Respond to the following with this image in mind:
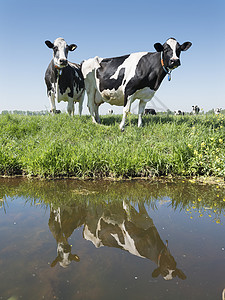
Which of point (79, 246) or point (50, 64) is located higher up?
point (50, 64)

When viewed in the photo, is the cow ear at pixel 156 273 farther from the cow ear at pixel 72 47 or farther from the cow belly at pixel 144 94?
the cow ear at pixel 72 47

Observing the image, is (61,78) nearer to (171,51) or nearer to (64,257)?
(171,51)

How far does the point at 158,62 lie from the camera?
5.89 metres

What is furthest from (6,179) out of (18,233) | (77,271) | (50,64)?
(50,64)

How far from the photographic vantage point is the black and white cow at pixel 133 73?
5.71 meters

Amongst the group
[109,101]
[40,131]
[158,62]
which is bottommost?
[40,131]

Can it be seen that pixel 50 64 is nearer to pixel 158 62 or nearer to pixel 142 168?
pixel 158 62

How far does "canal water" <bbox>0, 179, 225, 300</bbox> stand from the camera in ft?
4.38

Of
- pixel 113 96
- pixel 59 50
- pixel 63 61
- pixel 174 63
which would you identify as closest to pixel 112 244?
pixel 174 63

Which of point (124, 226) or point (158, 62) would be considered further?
point (158, 62)

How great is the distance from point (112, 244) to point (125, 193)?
125cm

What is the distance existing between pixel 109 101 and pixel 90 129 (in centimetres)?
145

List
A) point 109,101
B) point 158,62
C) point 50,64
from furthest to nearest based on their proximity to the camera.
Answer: point 50,64
point 109,101
point 158,62

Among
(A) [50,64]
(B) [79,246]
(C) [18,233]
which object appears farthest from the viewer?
(A) [50,64]
